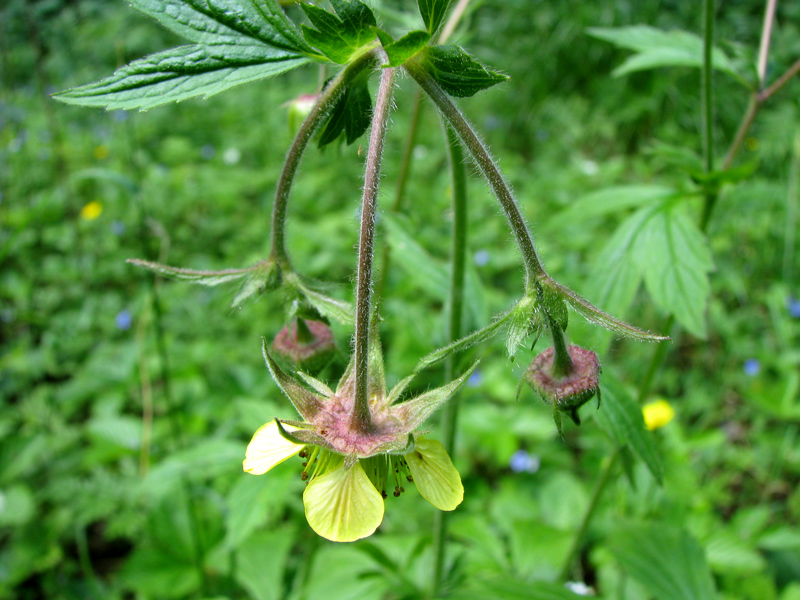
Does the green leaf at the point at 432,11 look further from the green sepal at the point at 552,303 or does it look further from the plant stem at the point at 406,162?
the plant stem at the point at 406,162

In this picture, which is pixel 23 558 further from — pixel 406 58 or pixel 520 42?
pixel 520 42

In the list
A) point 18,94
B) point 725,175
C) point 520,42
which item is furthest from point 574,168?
point 18,94

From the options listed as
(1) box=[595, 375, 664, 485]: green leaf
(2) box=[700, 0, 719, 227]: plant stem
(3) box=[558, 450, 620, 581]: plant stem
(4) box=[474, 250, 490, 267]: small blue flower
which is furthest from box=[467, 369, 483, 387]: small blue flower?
(1) box=[595, 375, 664, 485]: green leaf

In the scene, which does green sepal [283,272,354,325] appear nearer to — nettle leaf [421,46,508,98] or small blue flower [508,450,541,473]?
nettle leaf [421,46,508,98]

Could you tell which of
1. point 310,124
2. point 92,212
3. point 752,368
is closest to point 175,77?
point 310,124

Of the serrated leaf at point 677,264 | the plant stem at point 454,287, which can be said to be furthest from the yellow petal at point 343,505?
the serrated leaf at point 677,264

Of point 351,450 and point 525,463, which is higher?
point 351,450

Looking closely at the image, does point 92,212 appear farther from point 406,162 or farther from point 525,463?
point 525,463
